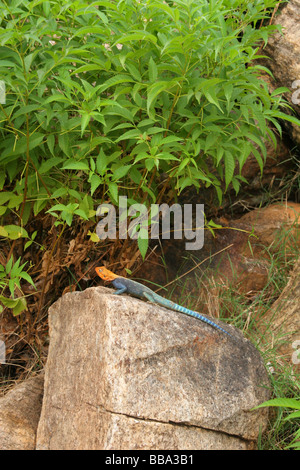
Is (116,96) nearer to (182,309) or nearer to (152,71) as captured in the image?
(152,71)

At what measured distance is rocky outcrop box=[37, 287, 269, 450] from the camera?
2.48 meters

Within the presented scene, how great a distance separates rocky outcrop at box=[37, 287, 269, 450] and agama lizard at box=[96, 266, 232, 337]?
0.27 feet

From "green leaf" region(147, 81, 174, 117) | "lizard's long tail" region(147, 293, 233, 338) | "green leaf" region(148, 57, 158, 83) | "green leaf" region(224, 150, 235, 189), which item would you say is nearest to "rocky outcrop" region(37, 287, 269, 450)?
"lizard's long tail" region(147, 293, 233, 338)

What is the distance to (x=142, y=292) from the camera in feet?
10.3

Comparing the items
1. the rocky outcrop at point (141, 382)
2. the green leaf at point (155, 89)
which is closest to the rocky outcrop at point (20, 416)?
the rocky outcrop at point (141, 382)

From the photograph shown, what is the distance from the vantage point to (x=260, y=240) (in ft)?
15.0

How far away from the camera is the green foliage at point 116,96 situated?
276 centimetres

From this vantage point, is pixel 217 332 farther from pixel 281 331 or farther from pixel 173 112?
pixel 173 112

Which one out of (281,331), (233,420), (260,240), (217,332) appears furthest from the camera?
(260,240)

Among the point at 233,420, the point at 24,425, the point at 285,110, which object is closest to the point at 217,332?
the point at 233,420

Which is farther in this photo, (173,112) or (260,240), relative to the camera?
(260,240)

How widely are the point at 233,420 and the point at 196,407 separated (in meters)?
0.29
